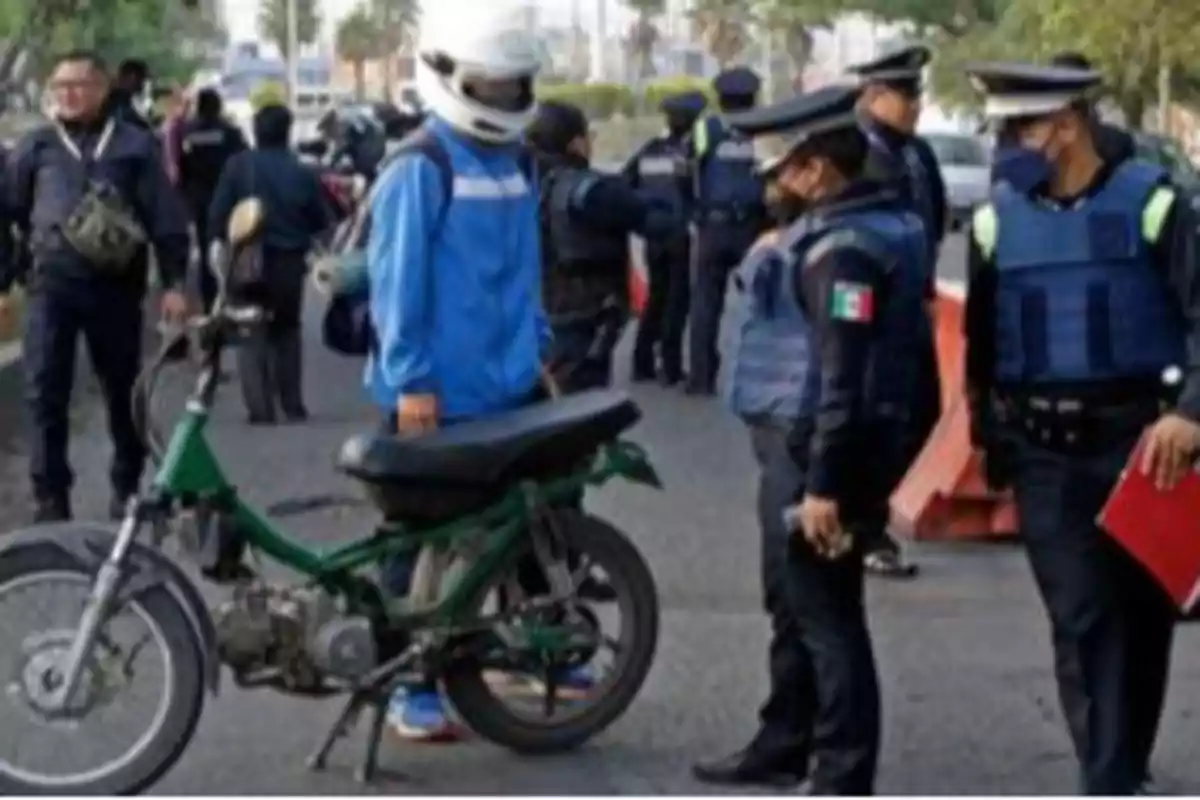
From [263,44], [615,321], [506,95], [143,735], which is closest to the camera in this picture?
[143,735]

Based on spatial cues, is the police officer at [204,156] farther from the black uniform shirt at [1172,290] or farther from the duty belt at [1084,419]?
the duty belt at [1084,419]

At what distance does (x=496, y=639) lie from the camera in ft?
25.0

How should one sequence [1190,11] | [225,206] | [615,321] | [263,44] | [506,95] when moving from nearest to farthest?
[506,95], [615,321], [225,206], [1190,11], [263,44]

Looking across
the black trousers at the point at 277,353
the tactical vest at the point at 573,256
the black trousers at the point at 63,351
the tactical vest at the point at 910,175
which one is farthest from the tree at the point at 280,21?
the tactical vest at the point at 910,175

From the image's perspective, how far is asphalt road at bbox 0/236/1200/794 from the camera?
25.3 feet

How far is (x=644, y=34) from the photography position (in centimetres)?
10706

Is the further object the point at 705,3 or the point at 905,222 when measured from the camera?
the point at 705,3

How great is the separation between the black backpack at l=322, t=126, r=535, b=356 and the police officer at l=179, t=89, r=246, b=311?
11.4 m

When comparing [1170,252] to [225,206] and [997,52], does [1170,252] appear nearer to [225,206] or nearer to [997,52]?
[225,206]

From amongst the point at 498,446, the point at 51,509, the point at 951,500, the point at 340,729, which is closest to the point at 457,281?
the point at 498,446

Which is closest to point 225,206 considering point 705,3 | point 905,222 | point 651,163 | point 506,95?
point 651,163

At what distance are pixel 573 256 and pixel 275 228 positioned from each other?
444 cm

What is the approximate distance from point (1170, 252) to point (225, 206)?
980 cm

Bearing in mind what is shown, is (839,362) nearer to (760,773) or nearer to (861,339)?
(861,339)
